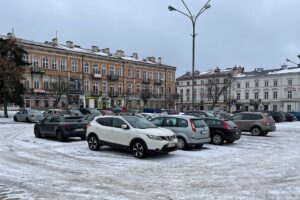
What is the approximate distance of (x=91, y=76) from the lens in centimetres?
7225

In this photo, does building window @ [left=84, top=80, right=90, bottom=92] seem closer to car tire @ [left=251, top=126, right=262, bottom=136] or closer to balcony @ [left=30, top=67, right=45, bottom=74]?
balcony @ [left=30, top=67, right=45, bottom=74]

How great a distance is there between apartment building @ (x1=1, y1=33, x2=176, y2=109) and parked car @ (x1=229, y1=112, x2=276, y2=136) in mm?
41322

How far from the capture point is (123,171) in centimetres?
1003

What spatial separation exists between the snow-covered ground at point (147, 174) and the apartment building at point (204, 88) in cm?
8056

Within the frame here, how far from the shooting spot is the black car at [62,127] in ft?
58.0

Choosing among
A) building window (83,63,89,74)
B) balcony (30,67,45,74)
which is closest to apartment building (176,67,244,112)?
building window (83,63,89,74)

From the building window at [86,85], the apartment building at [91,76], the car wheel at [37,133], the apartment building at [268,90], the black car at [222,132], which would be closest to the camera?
the black car at [222,132]

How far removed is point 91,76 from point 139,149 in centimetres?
6156

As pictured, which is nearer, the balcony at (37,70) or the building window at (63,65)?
the balcony at (37,70)

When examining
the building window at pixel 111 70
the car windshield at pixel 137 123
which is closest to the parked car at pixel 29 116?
the car windshield at pixel 137 123

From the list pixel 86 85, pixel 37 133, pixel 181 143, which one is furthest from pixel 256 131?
pixel 86 85

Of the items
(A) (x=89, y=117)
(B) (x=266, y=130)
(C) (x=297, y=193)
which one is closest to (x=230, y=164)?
(C) (x=297, y=193)

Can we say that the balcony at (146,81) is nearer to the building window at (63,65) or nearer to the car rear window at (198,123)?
the building window at (63,65)

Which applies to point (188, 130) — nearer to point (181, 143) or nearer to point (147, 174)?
point (181, 143)
